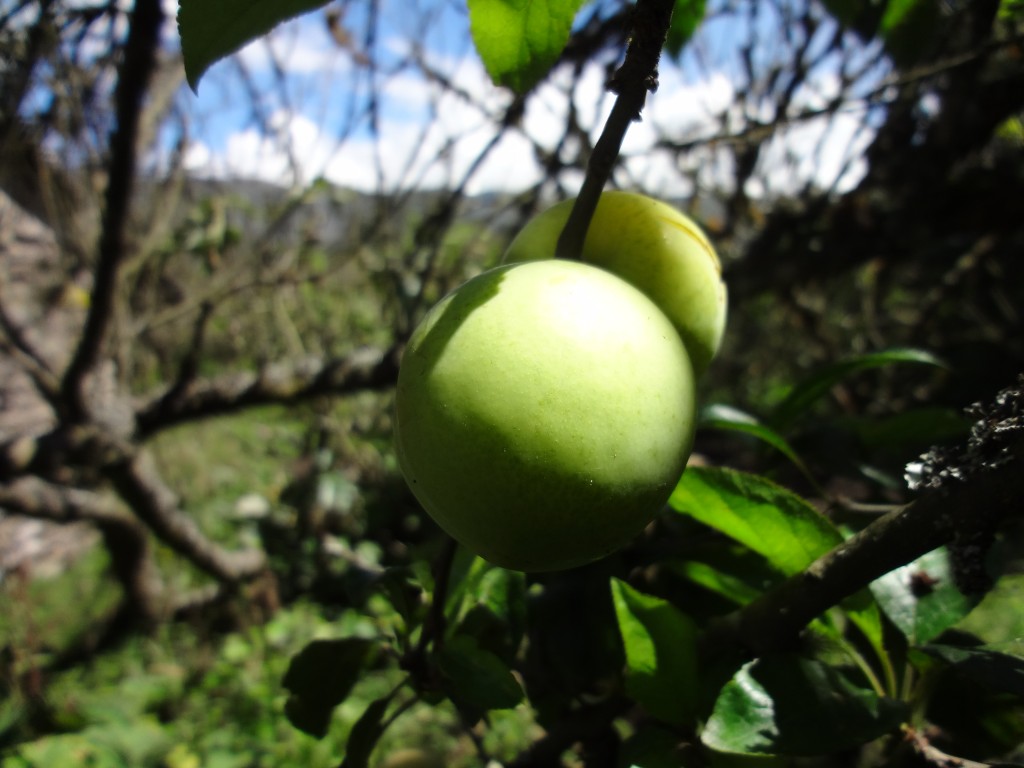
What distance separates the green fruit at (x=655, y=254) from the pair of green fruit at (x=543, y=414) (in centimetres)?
9

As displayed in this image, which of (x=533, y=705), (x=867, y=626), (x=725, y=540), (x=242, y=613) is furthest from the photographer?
(x=242, y=613)

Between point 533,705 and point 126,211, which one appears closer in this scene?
point 533,705

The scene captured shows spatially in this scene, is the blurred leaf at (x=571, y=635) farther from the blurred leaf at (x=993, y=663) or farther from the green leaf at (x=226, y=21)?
the green leaf at (x=226, y=21)

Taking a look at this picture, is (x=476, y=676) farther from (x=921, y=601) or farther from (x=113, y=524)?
(x=113, y=524)

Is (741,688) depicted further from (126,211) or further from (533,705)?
(126,211)

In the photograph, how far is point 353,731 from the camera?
2.18 ft

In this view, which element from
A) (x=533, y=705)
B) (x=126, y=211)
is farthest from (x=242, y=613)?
(x=533, y=705)

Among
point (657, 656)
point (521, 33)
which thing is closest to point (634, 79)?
point (521, 33)

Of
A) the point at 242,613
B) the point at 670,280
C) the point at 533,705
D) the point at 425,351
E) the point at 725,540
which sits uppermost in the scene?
the point at 670,280

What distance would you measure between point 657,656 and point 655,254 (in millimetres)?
347

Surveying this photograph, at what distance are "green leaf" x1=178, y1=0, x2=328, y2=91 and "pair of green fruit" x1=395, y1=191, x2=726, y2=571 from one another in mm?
212

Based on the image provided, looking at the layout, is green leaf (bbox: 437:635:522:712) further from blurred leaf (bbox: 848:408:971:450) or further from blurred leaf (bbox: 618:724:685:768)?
blurred leaf (bbox: 848:408:971:450)

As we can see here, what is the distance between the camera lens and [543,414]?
1.45 feet

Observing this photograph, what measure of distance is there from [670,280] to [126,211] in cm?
168
